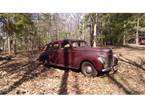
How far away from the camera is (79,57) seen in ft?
17.3

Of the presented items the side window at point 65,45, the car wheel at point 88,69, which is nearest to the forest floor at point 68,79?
the car wheel at point 88,69

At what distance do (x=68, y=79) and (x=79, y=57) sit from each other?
50cm

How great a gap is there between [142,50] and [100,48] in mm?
856

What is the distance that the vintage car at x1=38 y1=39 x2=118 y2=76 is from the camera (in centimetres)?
504

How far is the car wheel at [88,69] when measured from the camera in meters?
5.11

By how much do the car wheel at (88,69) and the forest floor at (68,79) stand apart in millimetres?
82

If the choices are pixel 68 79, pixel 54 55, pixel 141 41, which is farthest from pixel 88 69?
pixel 141 41

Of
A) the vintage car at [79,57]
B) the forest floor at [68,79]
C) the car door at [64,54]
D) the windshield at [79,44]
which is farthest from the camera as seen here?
the car door at [64,54]

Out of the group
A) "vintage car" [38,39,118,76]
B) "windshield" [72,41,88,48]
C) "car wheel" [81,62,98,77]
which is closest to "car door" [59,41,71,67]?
"vintage car" [38,39,118,76]

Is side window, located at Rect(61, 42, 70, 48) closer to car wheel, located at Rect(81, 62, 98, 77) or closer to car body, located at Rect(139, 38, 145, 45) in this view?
car wheel, located at Rect(81, 62, 98, 77)

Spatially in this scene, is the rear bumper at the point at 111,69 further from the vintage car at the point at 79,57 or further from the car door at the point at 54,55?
the car door at the point at 54,55
